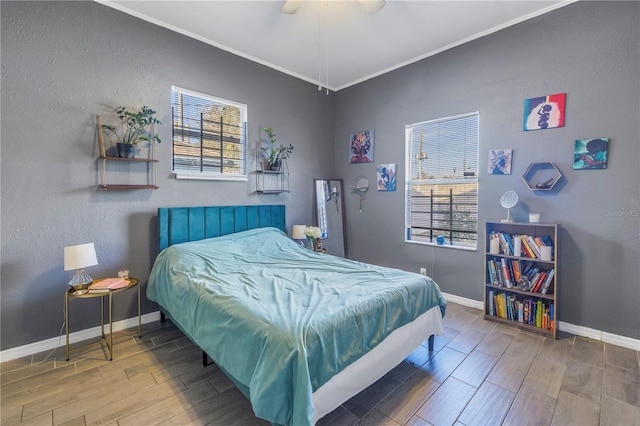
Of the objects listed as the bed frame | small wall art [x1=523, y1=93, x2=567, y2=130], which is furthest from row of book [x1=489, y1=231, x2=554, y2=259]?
the bed frame

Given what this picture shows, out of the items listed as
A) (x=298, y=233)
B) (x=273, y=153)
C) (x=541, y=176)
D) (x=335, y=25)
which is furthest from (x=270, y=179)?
(x=541, y=176)

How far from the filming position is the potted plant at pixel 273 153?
147 inches

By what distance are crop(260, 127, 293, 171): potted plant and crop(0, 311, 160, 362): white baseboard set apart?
220 centimetres

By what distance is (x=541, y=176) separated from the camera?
276 centimetres

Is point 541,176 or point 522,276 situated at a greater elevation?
point 541,176

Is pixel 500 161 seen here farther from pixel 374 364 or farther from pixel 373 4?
pixel 374 364

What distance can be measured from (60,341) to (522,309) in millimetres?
4189

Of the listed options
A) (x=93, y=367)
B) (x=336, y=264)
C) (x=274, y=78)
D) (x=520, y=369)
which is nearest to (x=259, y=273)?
(x=336, y=264)

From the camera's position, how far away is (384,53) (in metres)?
3.50

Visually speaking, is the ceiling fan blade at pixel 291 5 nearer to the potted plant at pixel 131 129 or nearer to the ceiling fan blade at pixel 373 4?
the ceiling fan blade at pixel 373 4

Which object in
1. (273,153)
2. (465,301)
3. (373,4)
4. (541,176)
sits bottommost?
(465,301)

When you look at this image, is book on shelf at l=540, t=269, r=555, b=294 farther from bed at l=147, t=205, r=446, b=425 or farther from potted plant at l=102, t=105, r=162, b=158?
potted plant at l=102, t=105, r=162, b=158

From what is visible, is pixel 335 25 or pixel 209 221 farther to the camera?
pixel 209 221

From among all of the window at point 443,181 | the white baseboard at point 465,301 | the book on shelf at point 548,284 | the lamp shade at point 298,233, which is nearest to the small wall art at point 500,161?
the window at point 443,181
